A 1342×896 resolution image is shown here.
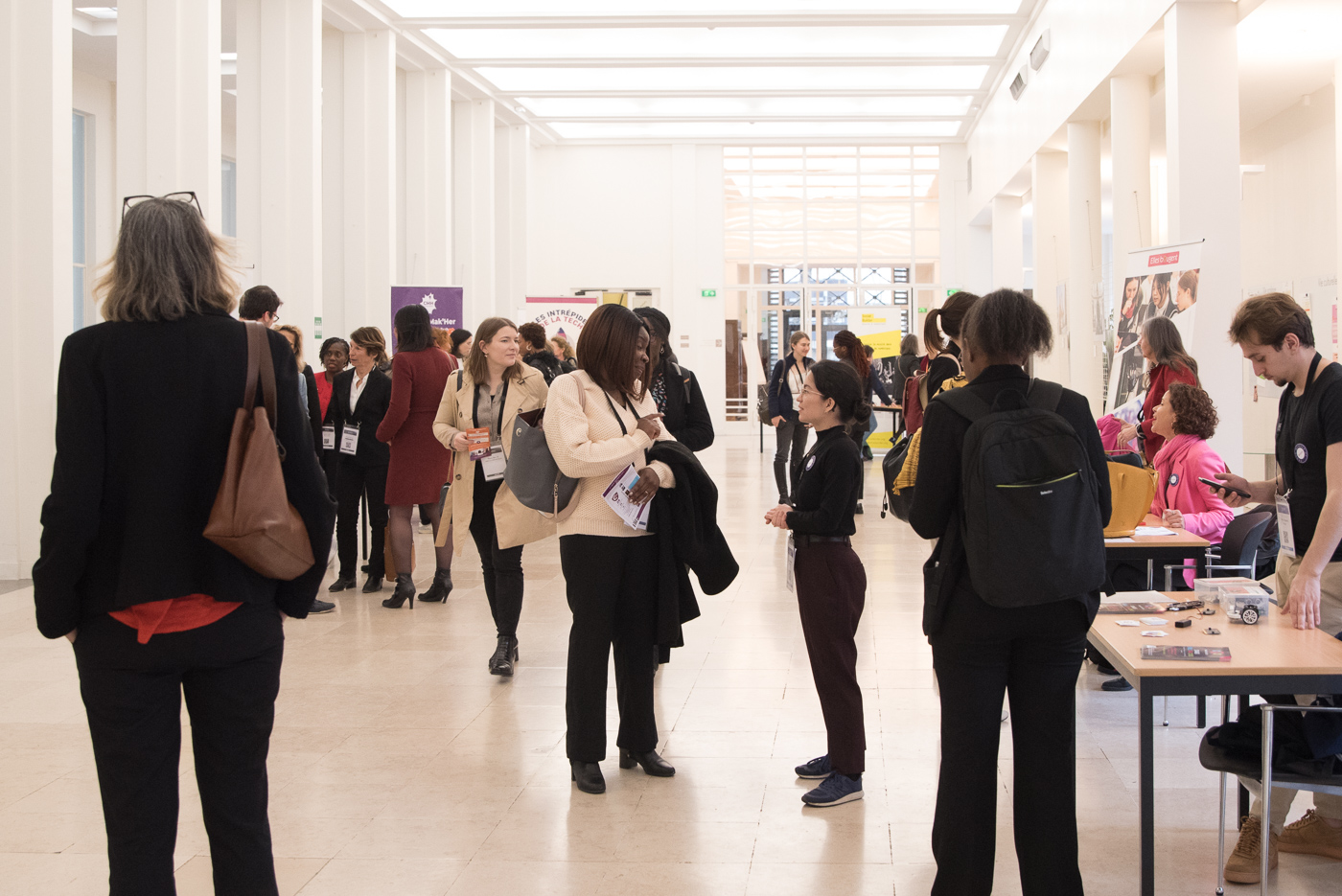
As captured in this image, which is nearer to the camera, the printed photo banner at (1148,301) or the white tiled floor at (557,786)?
the white tiled floor at (557,786)

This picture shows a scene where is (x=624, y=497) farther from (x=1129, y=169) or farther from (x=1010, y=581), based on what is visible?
(x=1129, y=169)

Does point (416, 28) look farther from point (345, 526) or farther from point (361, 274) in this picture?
point (345, 526)

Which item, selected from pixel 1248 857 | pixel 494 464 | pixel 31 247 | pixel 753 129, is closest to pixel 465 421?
pixel 494 464

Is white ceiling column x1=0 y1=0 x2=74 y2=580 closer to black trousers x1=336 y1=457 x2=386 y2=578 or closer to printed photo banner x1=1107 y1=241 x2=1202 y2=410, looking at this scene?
black trousers x1=336 y1=457 x2=386 y2=578

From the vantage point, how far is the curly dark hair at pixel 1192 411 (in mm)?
4953

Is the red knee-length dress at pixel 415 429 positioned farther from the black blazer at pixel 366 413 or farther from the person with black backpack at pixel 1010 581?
the person with black backpack at pixel 1010 581

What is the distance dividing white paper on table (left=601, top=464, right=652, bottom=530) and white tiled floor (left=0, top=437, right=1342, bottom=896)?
3.06ft

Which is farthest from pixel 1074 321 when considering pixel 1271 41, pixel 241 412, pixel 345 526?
pixel 241 412

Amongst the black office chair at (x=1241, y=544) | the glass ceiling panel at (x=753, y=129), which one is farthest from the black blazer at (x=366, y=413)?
the glass ceiling panel at (x=753, y=129)

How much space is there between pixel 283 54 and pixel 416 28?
3184 millimetres

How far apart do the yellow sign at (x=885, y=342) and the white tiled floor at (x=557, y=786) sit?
12260 mm

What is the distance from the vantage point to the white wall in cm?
2233

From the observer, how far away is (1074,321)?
1156cm

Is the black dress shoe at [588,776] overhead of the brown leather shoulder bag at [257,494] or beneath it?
beneath
